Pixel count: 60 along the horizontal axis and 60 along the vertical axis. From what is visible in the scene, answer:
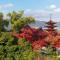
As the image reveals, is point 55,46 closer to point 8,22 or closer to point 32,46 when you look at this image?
point 32,46

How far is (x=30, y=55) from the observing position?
2019cm

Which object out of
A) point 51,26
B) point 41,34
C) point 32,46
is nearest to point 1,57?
point 32,46

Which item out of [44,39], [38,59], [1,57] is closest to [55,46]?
[44,39]

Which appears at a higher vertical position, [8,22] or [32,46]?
[8,22]

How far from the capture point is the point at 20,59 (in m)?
20.2

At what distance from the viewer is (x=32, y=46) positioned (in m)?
23.5

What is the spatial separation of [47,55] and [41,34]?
214 centimetres

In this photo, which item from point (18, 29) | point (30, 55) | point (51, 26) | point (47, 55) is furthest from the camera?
point (51, 26)

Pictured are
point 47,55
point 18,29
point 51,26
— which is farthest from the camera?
point 51,26

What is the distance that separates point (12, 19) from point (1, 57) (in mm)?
9412

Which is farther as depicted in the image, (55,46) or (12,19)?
(12,19)

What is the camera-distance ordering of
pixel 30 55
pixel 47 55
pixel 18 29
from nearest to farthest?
pixel 30 55 → pixel 47 55 → pixel 18 29

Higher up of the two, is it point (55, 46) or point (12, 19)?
point (12, 19)

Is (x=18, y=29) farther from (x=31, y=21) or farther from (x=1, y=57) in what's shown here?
(x=1, y=57)
